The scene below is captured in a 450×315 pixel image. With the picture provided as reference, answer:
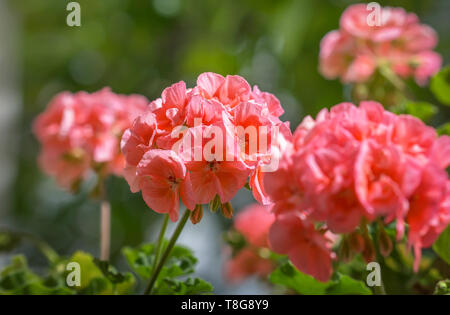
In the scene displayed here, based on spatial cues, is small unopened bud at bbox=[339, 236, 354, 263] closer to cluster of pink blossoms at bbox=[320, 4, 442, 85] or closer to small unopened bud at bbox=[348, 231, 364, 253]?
small unopened bud at bbox=[348, 231, 364, 253]

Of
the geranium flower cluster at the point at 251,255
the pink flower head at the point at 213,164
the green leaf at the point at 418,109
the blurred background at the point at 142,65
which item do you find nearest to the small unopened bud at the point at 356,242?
the pink flower head at the point at 213,164

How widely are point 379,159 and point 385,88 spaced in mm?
570

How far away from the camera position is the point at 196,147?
1.64 feet

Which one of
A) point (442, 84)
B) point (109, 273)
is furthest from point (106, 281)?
point (442, 84)

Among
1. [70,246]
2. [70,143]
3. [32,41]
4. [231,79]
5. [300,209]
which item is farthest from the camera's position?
[32,41]

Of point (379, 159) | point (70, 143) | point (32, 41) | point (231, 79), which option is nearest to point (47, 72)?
point (32, 41)

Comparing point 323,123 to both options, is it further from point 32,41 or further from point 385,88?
point 32,41

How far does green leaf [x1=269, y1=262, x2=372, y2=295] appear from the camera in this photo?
587 mm

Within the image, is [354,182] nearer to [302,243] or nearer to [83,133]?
[302,243]

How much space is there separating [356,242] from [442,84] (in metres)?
0.45

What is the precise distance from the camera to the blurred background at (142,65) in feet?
5.40

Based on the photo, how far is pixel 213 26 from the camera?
6.17 ft

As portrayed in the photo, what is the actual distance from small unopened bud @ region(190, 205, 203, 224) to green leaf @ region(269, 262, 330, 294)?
138 mm

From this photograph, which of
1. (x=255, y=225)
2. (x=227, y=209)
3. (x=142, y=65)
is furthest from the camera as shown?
(x=142, y=65)
